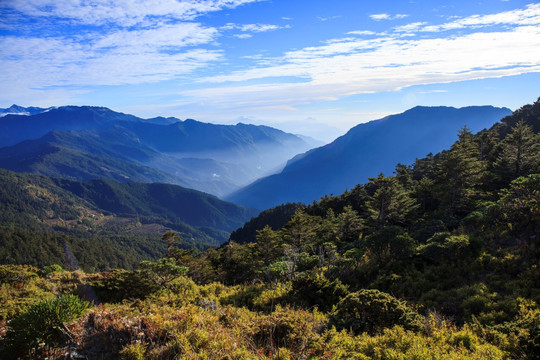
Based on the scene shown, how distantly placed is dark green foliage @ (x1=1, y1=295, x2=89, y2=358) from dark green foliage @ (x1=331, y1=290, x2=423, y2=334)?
7.49 metres

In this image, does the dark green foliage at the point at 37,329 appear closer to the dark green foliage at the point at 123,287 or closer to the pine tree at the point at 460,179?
the dark green foliage at the point at 123,287

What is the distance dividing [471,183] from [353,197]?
84.8 feet

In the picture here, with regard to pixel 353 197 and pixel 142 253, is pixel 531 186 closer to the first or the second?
pixel 353 197

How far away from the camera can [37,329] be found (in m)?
6.29

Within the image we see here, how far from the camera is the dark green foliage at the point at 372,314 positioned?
27.1 feet

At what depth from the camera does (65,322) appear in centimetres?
681

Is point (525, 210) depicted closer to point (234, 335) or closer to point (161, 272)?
point (234, 335)

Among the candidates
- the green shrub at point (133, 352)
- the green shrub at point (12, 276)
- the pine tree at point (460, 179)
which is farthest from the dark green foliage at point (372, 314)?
the pine tree at point (460, 179)

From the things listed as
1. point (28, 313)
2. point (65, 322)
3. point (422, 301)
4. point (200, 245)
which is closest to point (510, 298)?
point (422, 301)

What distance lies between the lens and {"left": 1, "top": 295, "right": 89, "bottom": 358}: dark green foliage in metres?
6.16

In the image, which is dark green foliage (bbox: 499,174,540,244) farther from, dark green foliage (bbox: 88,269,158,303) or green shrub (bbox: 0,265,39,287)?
green shrub (bbox: 0,265,39,287)

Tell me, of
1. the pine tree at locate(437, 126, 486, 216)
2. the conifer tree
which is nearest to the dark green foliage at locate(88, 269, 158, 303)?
the conifer tree

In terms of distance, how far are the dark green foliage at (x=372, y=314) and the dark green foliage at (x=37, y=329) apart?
7.49 m

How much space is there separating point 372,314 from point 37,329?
349 inches
